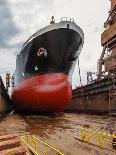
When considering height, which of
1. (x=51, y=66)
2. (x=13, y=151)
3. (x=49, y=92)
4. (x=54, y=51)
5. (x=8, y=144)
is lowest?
(x=13, y=151)

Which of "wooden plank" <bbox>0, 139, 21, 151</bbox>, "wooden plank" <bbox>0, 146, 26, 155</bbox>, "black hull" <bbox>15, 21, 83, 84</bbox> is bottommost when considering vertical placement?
"wooden plank" <bbox>0, 146, 26, 155</bbox>

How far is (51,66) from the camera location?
1738cm

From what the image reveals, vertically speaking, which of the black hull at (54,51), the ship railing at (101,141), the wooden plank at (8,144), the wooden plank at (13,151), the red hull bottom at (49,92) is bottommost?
the ship railing at (101,141)

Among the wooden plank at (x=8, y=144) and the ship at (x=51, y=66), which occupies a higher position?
the ship at (x=51, y=66)

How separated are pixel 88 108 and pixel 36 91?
9.19 metres

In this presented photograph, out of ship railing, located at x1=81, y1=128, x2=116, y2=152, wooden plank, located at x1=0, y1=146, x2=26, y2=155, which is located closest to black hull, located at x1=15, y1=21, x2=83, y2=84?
ship railing, located at x1=81, y1=128, x2=116, y2=152

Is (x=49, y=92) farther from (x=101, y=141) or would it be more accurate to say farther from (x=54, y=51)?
(x=101, y=141)

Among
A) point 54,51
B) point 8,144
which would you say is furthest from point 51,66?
point 8,144

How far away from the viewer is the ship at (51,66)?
16719mm

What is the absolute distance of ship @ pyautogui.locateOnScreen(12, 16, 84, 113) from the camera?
16719 mm

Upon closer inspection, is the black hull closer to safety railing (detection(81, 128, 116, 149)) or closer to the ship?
the ship

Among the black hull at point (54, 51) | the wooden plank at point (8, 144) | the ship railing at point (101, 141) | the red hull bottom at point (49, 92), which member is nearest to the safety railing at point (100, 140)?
the ship railing at point (101, 141)

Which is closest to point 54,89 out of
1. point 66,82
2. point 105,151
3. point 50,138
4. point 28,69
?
point 66,82

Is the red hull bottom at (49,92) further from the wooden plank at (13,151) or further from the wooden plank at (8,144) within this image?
the wooden plank at (13,151)
